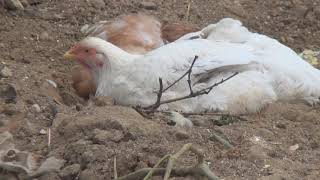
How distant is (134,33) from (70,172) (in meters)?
2.14

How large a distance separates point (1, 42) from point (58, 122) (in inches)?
65.5

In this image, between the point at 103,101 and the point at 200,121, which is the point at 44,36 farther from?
the point at 200,121

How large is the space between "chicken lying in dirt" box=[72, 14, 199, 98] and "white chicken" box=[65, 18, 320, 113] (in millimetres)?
304

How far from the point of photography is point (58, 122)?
3.50m

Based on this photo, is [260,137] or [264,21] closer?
[260,137]

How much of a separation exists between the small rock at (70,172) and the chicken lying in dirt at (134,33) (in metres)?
1.74

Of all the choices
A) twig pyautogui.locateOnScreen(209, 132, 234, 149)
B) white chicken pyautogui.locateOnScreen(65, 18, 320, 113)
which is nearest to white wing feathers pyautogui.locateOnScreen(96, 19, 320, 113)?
white chicken pyautogui.locateOnScreen(65, 18, 320, 113)

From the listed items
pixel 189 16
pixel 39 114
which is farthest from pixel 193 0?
pixel 39 114

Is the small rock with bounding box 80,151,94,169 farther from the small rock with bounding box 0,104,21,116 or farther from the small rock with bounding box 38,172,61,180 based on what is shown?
the small rock with bounding box 0,104,21,116

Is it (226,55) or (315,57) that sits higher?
(226,55)

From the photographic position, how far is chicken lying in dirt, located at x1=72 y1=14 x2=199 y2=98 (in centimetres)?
466

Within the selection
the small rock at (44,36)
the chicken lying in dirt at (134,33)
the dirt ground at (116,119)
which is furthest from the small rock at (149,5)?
the small rock at (44,36)

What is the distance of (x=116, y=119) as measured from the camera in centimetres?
327

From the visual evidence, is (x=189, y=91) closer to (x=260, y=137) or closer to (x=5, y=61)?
(x=260, y=137)
